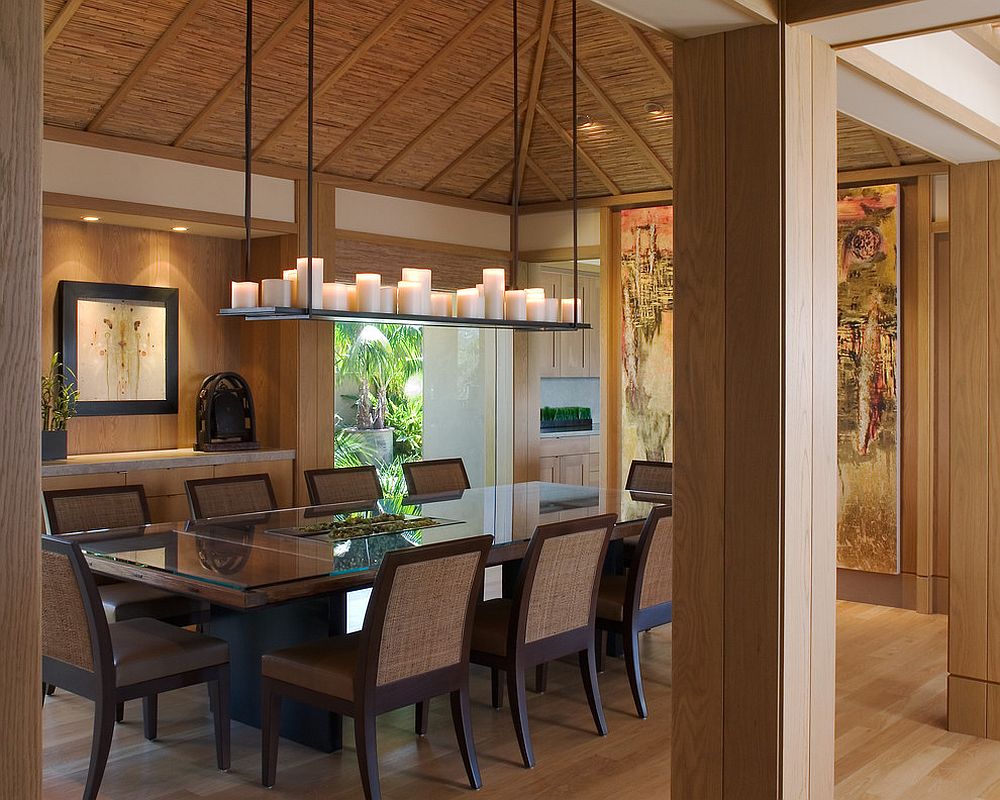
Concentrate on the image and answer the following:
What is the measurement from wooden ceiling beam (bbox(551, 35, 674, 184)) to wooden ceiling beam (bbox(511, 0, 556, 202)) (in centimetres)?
8

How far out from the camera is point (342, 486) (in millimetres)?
5395

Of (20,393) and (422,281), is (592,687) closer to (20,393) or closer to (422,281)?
(422,281)

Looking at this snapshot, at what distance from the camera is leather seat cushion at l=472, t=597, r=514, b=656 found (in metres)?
3.71

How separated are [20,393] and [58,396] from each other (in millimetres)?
4872

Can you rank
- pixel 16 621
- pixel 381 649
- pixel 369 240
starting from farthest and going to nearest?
pixel 369 240 < pixel 381 649 < pixel 16 621

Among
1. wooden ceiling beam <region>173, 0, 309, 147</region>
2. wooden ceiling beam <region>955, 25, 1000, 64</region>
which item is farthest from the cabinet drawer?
wooden ceiling beam <region>955, 25, 1000, 64</region>

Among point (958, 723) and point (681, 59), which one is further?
point (958, 723)

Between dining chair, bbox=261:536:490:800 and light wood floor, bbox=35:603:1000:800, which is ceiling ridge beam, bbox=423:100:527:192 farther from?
dining chair, bbox=261:536:490:800

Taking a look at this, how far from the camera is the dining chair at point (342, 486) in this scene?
5.26 m

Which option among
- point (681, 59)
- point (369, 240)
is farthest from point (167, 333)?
point (681, 59)

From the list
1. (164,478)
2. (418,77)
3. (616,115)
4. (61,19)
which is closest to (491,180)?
(616,115)

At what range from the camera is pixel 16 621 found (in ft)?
3.29

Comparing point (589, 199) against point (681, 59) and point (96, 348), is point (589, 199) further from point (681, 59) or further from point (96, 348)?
point (681, 59)

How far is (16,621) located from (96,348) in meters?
5.19
